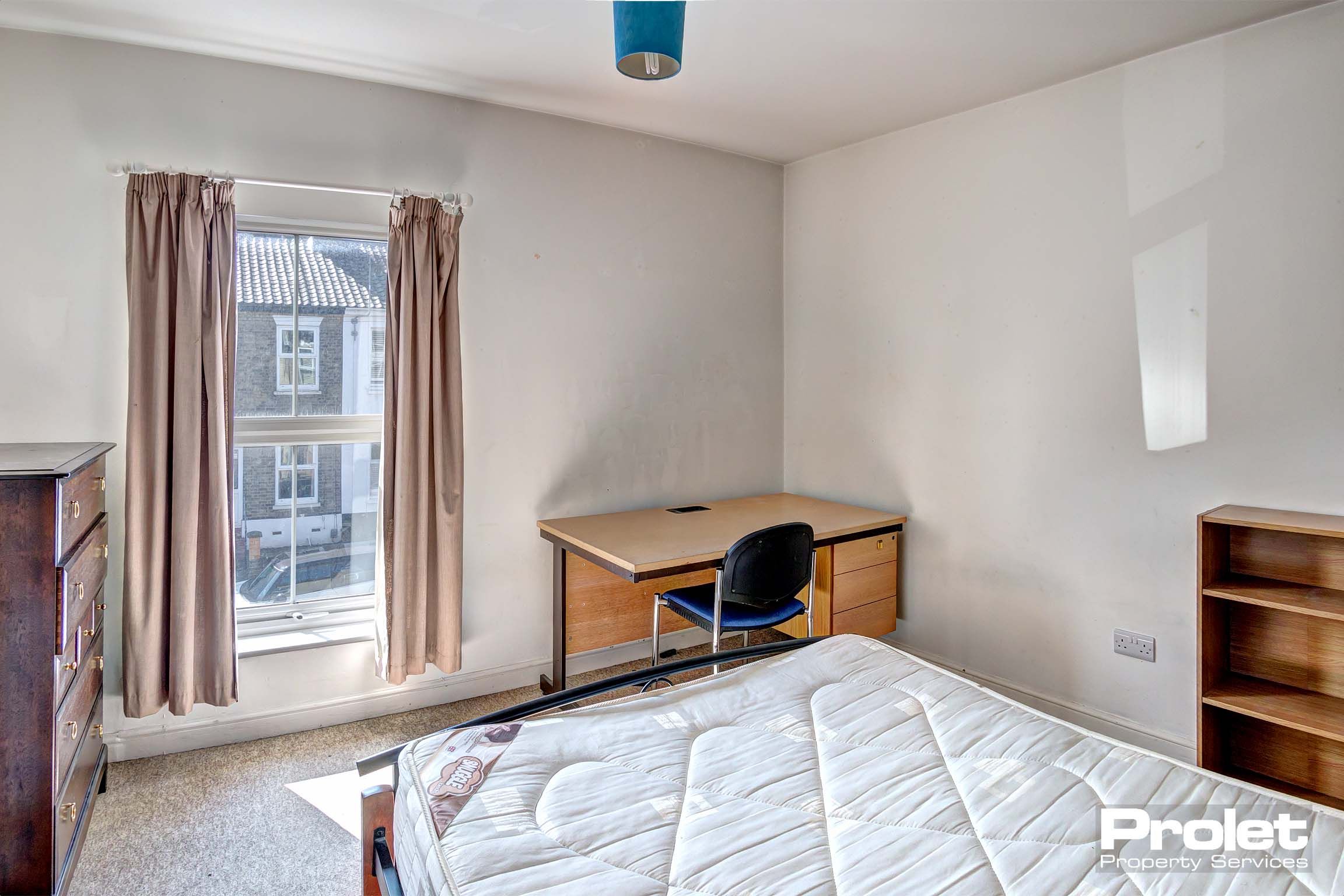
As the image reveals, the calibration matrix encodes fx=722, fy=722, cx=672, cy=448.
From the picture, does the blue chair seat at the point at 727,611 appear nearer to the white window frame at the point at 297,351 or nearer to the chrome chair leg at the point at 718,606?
the chrome chair leg at the point at 718,606

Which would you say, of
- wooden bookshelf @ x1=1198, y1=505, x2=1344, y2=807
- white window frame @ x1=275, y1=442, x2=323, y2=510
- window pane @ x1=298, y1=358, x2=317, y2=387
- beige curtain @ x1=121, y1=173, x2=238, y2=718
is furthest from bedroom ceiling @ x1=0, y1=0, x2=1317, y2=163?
wooden bookshelf @ x1=1198, y1=505, x2=1344, y2=807

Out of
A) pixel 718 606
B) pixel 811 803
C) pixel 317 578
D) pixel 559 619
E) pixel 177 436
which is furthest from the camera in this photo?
pixel 559 619

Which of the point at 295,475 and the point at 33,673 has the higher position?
the point at 295,475

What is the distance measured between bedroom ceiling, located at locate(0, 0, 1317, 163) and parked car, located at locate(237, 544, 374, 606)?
179 centimetres

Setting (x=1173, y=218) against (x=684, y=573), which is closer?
(x=1173, y=218)

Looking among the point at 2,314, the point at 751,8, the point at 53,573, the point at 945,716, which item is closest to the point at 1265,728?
the point at 945,716

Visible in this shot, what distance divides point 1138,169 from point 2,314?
374cm

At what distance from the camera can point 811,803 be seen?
3.92 feet

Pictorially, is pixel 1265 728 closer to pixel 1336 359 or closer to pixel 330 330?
pixel 1336 359

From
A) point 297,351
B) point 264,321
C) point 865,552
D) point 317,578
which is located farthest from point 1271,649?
point 264,321

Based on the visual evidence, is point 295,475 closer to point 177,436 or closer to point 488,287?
point 177,436

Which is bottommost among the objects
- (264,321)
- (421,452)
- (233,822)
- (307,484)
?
(233,822)

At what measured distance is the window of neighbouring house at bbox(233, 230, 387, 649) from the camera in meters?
2.65

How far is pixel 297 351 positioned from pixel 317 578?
88 cm
